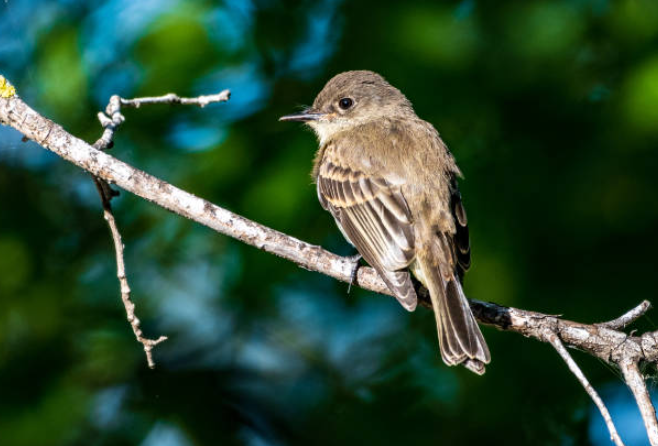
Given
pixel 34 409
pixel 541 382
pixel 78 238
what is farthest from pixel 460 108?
pixel 34 409

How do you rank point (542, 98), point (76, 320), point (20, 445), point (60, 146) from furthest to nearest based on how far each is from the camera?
1. point (542, 98)
2. point (76, 320)
3. point (20, 445)
4. point (60, 146)

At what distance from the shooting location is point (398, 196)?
16.2ft

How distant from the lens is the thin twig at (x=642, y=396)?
3.39 metres

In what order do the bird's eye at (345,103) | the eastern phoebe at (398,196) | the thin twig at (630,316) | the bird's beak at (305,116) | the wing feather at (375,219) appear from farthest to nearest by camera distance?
1. the bird's eye at (345,103)
2. the bird's beak at (305,116)
3. the wing feather at (375,219)
4. the eastern phoebe at (398,196)
5. the thin twig at (630,316)

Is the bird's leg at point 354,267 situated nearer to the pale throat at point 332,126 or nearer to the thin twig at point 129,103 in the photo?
the thin twig at point 129,103

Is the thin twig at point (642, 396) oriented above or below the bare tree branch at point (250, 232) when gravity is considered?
below

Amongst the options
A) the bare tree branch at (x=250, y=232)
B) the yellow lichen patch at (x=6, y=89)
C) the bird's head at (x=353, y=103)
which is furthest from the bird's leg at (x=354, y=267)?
the yellow lichen patch at (x=6, y=89)

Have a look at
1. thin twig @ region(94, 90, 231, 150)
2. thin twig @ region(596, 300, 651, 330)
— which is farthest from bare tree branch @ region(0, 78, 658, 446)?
thin twig @ region(94, 90, 231, 150)

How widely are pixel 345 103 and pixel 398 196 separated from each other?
117 cm

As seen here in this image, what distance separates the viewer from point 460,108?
540 centimetres

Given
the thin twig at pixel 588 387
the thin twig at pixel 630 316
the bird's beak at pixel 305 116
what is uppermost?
the bird's beak at pixel 305 116

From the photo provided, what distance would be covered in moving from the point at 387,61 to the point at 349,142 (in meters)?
0.61

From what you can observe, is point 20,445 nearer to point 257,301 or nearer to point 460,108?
point 257,301

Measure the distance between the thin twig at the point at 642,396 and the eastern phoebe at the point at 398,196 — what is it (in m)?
0.65
